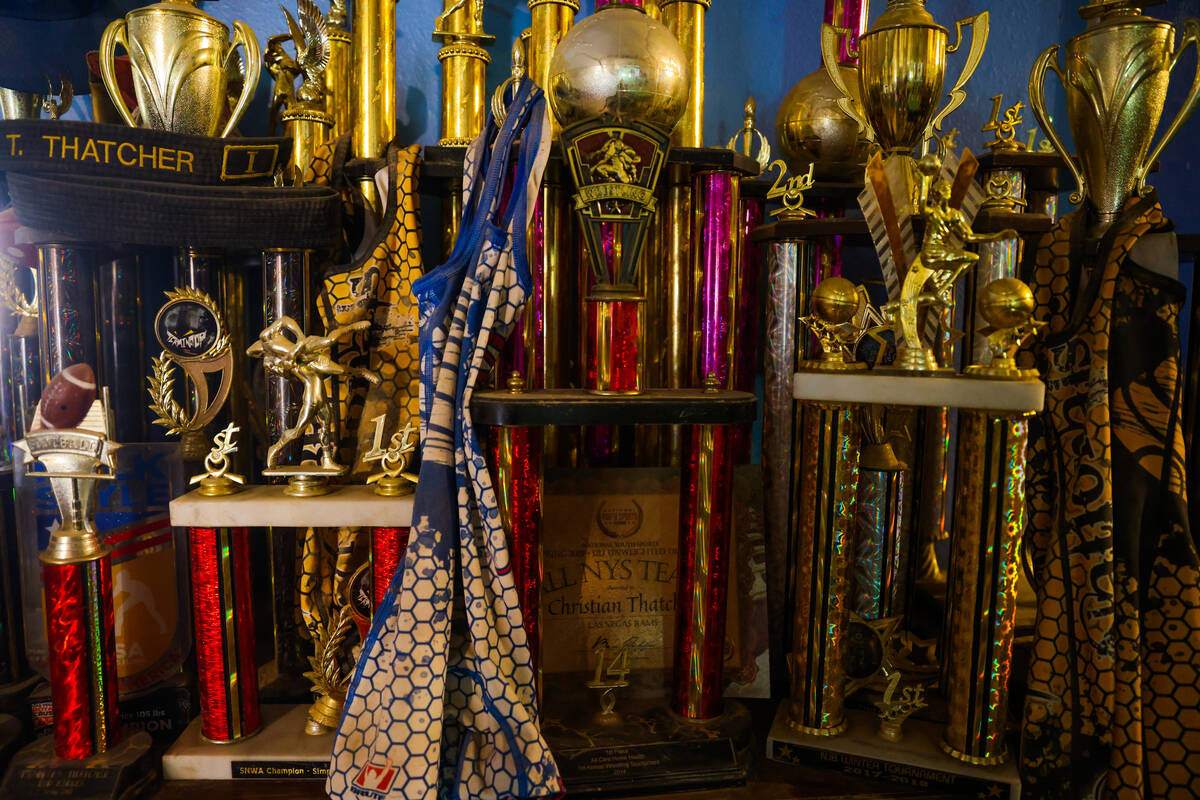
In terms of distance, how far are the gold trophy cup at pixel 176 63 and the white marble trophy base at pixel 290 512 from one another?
0.66 m

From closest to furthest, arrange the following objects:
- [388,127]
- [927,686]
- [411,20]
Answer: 1. [927,686]
2. [388,127]
3. [411,20]

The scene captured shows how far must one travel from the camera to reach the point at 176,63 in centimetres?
130

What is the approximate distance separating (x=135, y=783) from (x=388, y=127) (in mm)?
1209

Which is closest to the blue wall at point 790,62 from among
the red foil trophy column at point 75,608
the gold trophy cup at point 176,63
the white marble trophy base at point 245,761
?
the gold trophy cup at point 176,63

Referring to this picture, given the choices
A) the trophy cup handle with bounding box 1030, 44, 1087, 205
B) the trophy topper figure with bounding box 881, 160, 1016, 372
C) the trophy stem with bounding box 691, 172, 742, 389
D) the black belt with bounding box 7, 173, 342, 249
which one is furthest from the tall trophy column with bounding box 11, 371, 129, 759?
the trophy cup handle with bounding box 1030, 44, 1087, 205

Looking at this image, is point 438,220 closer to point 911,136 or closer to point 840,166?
point 840,166

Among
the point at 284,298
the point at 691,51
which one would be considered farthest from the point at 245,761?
the point at 691,51

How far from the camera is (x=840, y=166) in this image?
62.4 inches

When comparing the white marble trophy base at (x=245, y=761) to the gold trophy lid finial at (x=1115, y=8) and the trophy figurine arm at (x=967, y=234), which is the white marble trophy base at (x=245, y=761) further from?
the gold trophy lid finial at (x=1115, y=8)

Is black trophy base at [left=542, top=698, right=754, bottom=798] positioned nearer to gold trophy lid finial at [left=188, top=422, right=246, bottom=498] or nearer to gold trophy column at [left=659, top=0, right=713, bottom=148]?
gold trophy lid finial at [left=188, top=422, right=246, bottom=498]

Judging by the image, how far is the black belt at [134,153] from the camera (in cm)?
121

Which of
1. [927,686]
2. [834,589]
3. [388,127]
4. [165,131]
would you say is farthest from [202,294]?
[927,686]

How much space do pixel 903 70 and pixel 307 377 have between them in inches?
42.8

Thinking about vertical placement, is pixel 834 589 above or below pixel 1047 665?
above
